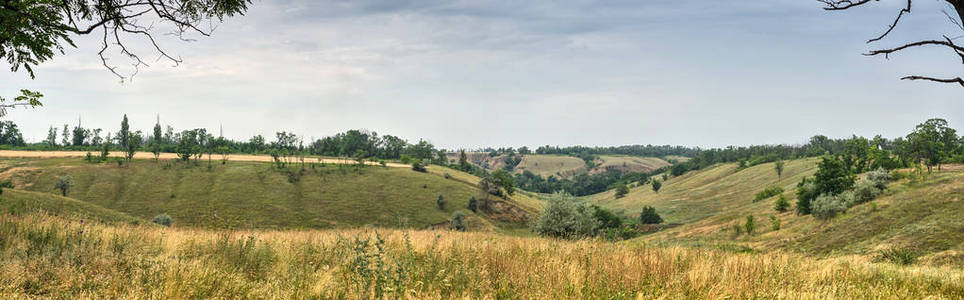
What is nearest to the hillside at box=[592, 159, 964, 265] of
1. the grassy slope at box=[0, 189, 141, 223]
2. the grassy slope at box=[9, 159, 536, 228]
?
the grassy slope at box=[0, 189, 141, 223]

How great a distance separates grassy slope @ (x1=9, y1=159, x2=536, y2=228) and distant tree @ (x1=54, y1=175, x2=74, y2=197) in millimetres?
2475

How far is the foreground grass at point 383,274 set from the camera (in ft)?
17.6

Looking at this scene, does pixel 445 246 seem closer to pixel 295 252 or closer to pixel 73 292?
pixel 295 252

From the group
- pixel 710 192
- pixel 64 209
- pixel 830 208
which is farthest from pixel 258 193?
pixel 710 192

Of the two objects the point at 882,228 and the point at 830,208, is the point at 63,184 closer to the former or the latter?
the point at 882,228

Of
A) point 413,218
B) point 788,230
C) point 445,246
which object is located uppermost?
point 445,246

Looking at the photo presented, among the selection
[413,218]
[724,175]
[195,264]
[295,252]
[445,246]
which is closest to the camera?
[195,264]

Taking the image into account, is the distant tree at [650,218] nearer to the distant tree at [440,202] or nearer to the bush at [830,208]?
the distant tree at [440,202]

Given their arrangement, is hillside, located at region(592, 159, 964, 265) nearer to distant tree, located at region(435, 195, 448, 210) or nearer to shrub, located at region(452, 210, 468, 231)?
shrub, located at region(452, 210, 468, 231)

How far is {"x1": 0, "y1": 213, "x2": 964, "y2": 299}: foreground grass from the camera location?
17.6 ft

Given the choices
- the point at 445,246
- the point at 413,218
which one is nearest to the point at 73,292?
the point at 445,246

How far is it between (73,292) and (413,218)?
79485mm

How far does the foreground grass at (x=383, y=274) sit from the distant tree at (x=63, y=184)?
3444 inches

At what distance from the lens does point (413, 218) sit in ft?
274
